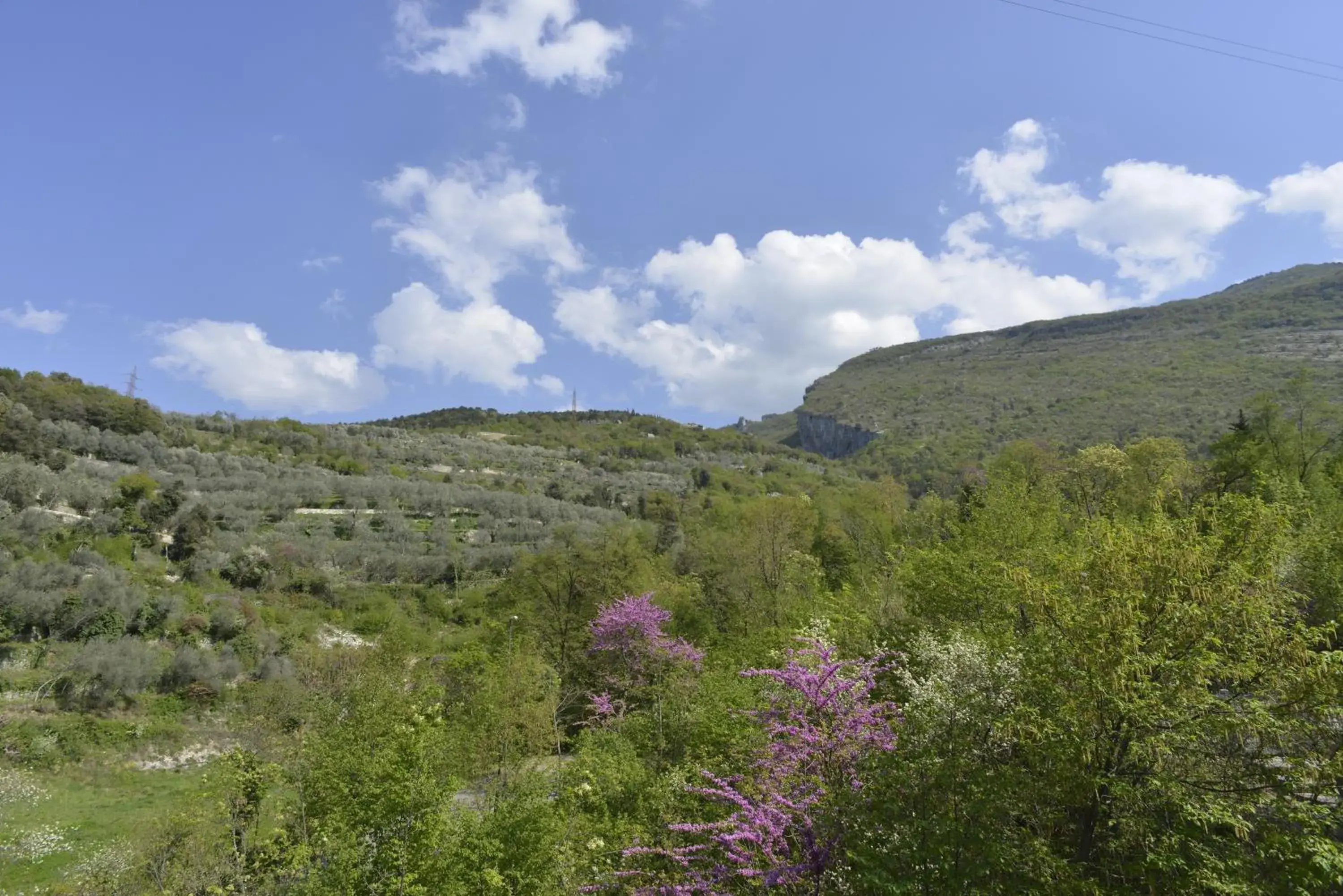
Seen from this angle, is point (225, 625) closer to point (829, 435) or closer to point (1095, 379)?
point (1095, 379)

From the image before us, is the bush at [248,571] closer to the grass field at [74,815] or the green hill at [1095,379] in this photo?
the grass field at [74,815]

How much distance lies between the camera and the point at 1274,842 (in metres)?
5.32

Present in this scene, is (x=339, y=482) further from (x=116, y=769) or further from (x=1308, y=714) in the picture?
(x=1308, y=714)

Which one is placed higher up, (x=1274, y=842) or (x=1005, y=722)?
(x=1005, y=722)

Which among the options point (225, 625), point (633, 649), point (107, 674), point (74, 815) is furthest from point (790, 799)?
point (225, 625)

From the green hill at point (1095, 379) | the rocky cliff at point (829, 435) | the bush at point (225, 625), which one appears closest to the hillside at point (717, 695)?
the bush at point (225, 625)

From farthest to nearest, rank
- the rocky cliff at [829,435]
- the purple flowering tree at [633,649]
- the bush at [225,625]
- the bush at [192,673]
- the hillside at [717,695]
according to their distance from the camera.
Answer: the rocky cliff at [829,435]
the bush at [225,625]
the bush at [192,673]
the purple flowering tree at [633,649]
the hillside at [717,695]

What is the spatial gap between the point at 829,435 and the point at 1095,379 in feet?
182

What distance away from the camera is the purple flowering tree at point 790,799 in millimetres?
6840

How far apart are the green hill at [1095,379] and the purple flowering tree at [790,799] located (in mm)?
68922

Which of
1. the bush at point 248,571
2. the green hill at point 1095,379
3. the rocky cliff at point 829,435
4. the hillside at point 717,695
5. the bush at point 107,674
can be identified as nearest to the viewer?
the hillside at point 717,695

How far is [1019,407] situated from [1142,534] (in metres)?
111

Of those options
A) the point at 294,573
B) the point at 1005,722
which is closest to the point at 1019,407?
the point at 294,573

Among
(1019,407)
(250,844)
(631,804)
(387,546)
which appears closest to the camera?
(631,804)
